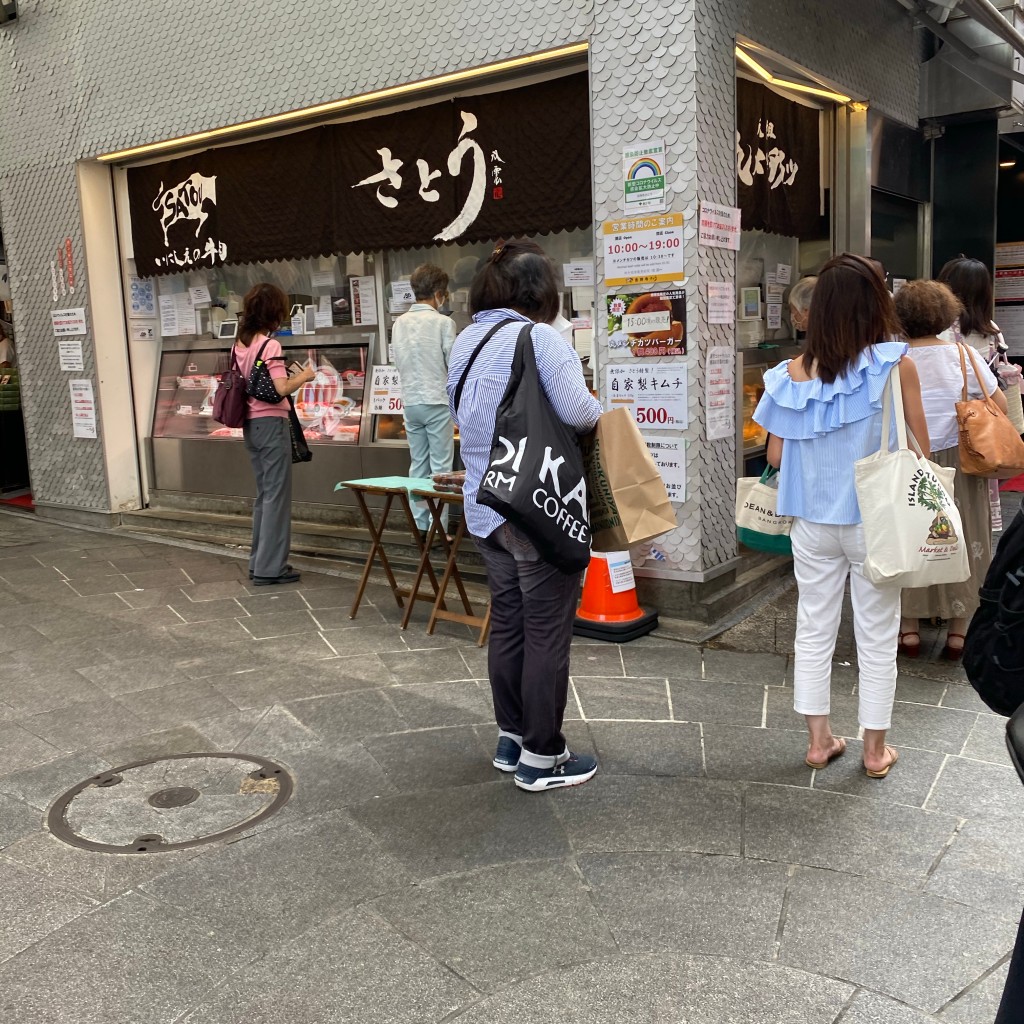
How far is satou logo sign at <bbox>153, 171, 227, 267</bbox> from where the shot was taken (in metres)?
8.34

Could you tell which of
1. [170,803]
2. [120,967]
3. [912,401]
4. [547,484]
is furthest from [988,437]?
[120,967]

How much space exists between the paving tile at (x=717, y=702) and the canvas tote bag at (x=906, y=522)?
119 centimetres

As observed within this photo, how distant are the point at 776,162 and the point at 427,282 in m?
2.45

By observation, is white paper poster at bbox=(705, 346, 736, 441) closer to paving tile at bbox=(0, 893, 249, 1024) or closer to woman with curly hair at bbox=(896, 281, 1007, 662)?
woman with curly hair at bbox=(896, 281, 1007, 662)

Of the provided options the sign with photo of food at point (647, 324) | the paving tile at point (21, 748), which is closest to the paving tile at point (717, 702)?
the sign with photo of food at point (647, 324)

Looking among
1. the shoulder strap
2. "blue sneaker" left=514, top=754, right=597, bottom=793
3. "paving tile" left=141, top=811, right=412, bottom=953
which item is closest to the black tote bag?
the shoulder strap

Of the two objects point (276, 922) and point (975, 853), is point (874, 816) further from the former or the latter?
point (276, 922)

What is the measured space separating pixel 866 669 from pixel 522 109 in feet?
14.0

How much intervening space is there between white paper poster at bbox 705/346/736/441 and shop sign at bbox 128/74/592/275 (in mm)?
1212

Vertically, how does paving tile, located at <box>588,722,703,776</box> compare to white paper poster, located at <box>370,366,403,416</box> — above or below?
below

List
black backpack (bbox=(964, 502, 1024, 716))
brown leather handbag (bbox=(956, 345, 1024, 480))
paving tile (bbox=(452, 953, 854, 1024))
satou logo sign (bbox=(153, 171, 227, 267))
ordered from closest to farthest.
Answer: black backpack (bbox=(964, 502, 1024, 716)), paving tile (bbox=(452, 953, 854, 1024)), brown leather handbag (bbox=(956, 345, 1024, 480)), satou logo sign (bbox=(153, 171, 227, 267))

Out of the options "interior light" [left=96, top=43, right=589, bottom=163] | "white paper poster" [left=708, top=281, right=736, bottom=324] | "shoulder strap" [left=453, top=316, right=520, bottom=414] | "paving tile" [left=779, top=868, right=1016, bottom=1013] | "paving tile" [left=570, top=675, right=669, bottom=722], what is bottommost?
"paving tile" [left=779, top=868, right=1016, bottom=1013]

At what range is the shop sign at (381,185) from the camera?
6395 mm

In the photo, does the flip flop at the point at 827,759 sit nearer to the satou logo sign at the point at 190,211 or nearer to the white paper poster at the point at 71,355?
the satou logo sign at the point at 190,211
